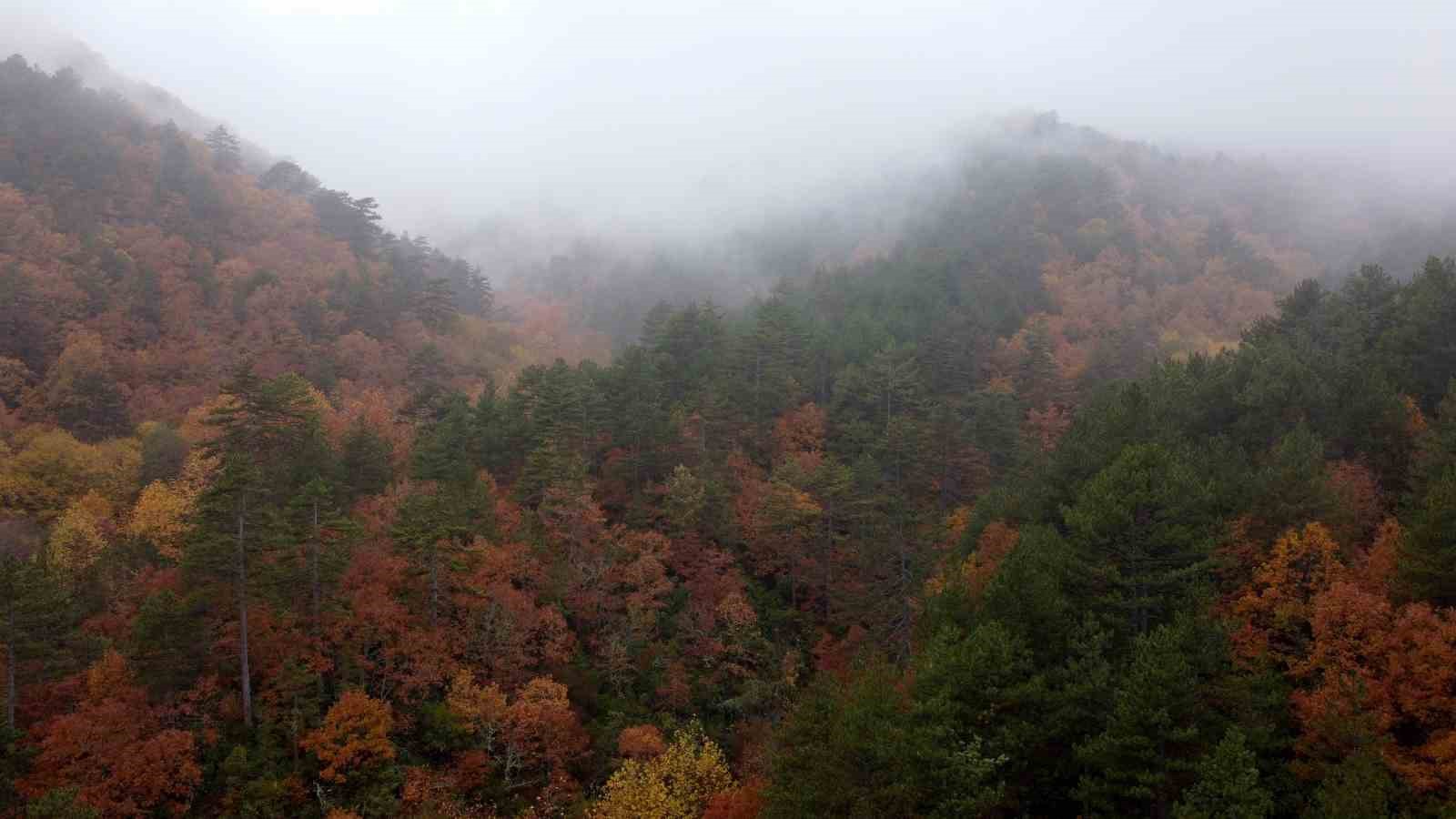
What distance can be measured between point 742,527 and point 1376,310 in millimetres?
32497

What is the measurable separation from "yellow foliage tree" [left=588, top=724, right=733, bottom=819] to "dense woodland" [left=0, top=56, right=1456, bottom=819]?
24cm

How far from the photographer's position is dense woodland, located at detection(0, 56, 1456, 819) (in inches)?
882

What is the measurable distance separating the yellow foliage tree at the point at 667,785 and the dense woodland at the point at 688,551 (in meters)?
0.24

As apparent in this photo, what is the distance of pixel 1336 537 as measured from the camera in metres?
26.2

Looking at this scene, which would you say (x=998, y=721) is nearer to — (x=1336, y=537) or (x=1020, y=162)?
(x=1336, y=537)

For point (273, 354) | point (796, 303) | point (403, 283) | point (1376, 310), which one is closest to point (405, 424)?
point (273, 354)

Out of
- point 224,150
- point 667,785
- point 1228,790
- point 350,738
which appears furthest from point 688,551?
point 224,150

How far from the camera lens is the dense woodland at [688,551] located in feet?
73.5

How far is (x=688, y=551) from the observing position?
4450 centimetres

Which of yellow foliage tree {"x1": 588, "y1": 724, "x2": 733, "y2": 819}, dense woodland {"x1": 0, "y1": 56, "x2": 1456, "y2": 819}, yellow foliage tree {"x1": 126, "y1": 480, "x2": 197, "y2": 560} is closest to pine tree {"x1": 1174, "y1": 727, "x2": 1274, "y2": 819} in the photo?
dense woodland {"x1": 0, "y1": 56, "x2": 1456, "y2": 819}

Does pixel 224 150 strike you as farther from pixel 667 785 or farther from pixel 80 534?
pixel 667 785

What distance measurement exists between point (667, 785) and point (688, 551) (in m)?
15.0

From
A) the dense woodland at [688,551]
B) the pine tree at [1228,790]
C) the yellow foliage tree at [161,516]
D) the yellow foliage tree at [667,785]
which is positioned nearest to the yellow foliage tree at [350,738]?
the dense woodland at [688,551]

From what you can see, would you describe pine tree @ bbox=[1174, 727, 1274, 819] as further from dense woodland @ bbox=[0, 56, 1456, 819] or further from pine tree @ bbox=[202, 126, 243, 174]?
pine tree @ bbox=[202, 126, 243, 174]
